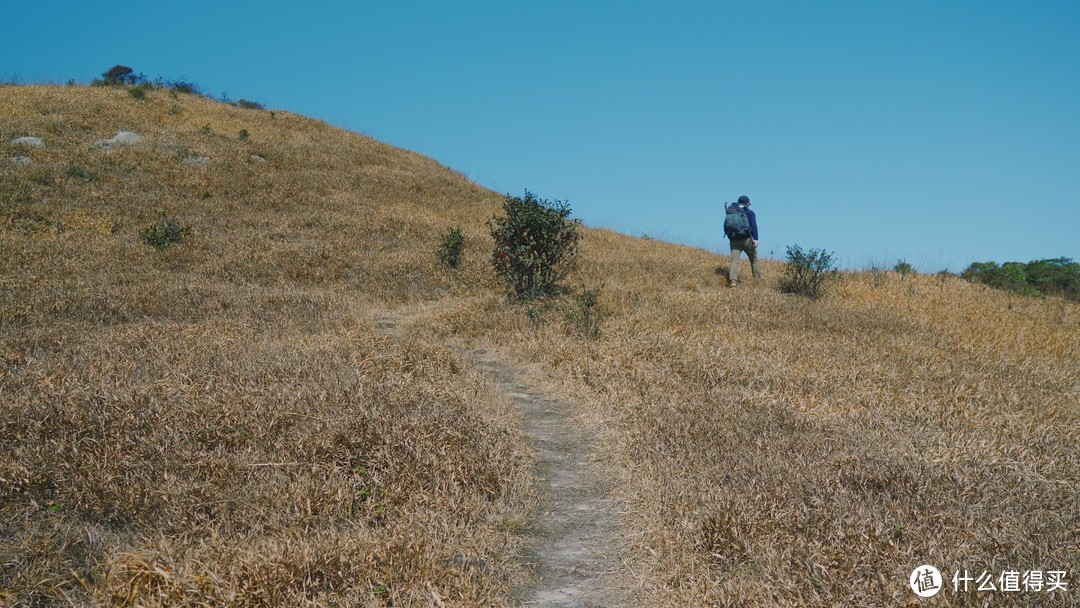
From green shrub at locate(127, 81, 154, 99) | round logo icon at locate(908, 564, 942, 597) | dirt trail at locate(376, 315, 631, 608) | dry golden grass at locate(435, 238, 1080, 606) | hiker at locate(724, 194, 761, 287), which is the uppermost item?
green shrub at locate(127, 81, 154, 99)

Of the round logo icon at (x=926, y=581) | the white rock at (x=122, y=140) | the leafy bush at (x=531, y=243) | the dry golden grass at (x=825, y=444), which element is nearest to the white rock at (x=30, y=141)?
the white rock at (x=122, y=140)

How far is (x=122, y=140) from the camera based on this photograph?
25.8m

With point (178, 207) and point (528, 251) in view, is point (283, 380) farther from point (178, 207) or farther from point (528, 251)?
point (178, 207)

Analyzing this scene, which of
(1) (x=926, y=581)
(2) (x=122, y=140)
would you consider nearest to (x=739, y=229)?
(1) (x=926, y=581)

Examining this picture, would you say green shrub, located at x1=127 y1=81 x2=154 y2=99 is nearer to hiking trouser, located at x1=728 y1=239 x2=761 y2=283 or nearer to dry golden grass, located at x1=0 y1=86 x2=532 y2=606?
dry golden grass, located at x1=0 y1=86 x2=532 y2=606

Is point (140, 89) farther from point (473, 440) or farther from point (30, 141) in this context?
point (473, 440)

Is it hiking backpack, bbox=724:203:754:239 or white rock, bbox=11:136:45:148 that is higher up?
white rock, bbox=11:136:45:148

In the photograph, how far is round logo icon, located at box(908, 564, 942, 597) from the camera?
3643 millimetres

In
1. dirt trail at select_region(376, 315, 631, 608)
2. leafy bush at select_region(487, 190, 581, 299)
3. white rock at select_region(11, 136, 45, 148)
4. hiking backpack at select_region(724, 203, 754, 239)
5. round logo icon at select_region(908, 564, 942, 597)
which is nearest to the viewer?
round logo icon at select_region(908, 564, 942, 597)

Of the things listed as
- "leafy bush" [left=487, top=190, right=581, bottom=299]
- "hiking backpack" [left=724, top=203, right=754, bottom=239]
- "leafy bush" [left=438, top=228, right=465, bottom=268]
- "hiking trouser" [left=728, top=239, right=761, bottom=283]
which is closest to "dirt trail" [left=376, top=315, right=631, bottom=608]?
"leafy bush" [left=487, top=190, right=581, bottom=299]

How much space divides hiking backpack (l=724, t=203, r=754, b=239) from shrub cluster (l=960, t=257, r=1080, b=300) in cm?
830

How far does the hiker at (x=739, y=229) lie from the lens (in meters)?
16.9

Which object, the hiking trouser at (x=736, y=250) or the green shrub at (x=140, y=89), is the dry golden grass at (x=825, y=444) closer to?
the hiking trouser at (x=736, y=250)

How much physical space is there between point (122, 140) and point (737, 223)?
2420cm
